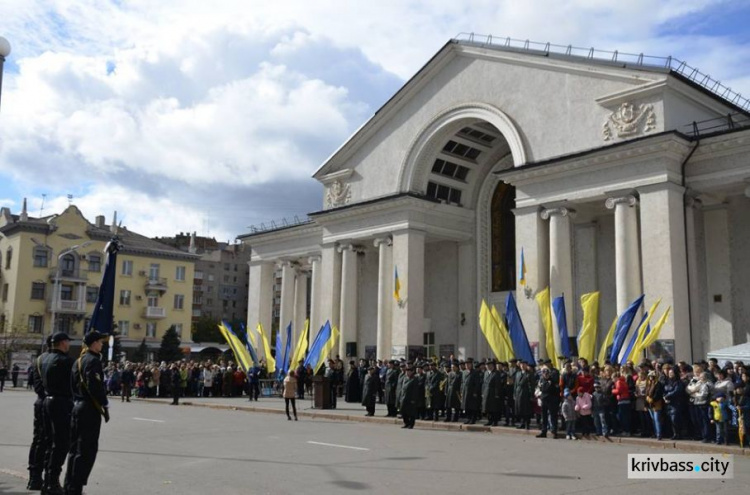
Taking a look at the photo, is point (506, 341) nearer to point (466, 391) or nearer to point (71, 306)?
point (466, 391)

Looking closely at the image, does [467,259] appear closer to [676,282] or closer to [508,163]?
[508,163]

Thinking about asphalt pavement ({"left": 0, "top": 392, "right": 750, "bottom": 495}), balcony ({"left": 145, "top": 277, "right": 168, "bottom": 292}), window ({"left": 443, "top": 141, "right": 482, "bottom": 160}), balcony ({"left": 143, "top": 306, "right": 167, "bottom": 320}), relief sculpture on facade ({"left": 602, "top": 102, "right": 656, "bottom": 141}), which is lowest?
asphalt pavement ({"left": 0, "top": 392, "right": 750, "bottom": 495})

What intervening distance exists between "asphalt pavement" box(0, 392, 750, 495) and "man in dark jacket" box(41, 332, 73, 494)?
2.60 feet

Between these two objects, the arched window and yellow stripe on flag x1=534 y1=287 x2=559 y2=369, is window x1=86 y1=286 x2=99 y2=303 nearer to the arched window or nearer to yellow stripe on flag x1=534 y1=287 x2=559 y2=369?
the arched window

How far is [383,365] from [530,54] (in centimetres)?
1299

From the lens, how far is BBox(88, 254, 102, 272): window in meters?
69.8

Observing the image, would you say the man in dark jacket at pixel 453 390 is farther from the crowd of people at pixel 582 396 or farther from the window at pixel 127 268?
the window at pixel 127 268

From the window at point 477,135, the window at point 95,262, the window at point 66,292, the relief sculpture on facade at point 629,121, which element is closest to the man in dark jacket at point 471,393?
the relief sculpture on facade at point 629,121

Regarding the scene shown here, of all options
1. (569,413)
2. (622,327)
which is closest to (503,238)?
(622,327)

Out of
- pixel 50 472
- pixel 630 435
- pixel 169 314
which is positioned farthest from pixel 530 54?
pixel 169 314

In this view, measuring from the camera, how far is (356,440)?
15.5 metres

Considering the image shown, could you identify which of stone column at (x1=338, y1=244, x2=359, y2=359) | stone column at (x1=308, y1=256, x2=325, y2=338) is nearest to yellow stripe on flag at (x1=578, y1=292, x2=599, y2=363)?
stone column at (x1=338, y1=244, x2=359, y2=359)

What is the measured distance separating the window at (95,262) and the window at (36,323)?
6.62 m

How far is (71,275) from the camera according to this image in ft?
222
